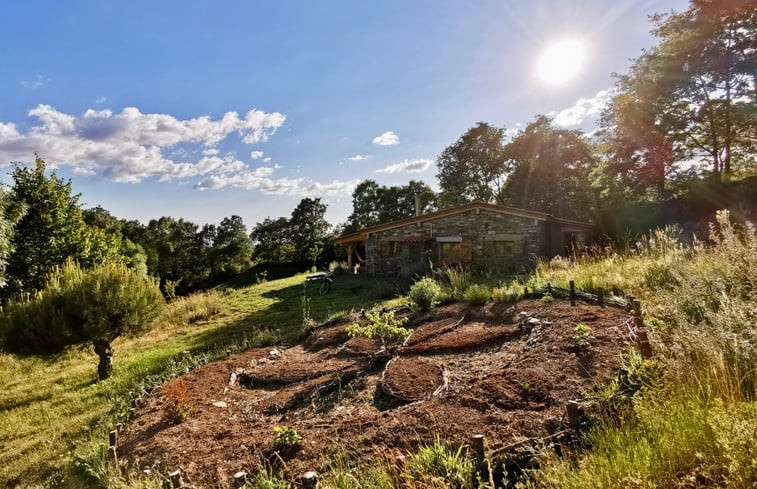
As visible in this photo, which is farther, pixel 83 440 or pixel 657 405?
pixel 83 440

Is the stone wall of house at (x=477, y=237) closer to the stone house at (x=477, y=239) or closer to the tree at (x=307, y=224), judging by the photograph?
the stone house at (x=477, y=239)

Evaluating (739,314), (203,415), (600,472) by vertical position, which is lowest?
(203,415)

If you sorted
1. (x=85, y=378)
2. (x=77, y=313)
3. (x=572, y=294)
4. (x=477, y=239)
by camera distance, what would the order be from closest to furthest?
(x=572, y=294) < (x=77, y=313) < (x=85, y=378) < (x=477, y=239)

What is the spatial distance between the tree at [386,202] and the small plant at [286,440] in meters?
32.7

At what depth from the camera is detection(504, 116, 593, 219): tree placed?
2300 cm

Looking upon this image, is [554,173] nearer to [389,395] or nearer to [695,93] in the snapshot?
[695,93]

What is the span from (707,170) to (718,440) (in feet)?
70.0

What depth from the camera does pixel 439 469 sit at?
2.15 m

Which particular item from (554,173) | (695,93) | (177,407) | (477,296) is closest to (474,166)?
(554,173)

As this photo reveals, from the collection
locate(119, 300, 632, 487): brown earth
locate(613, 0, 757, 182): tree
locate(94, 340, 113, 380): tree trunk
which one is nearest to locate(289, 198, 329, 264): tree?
locate(613, 0, 757, 182): tree

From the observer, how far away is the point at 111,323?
6781 mm

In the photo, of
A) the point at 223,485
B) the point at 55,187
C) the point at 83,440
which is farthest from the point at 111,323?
the point at 55,187

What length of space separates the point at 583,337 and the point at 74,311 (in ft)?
26.7

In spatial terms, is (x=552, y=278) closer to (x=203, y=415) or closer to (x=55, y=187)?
(x=203, y=415)
